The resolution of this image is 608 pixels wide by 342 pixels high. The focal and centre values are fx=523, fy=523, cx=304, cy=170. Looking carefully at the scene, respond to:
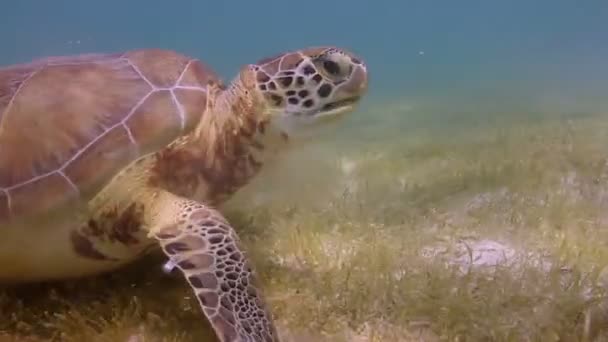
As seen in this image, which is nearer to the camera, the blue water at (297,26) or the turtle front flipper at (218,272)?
the turtle front flipper at (218,272)

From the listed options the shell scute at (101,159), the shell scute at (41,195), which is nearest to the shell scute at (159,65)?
the shell scute at (101,159)

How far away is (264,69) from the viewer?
3363 millimetres

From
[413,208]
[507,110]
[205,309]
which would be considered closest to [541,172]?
[413,208]

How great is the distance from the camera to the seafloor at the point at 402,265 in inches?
102

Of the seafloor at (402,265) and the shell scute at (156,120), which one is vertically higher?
the shell scute at (156,120)

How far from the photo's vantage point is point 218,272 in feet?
8.20

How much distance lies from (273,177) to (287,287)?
0.95 metres

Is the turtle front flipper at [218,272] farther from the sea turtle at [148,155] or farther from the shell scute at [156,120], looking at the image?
the shell scute at [156,120]

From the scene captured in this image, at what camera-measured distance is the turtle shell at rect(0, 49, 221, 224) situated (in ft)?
9.37

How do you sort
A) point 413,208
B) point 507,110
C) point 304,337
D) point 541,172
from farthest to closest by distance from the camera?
1. point 507,110
2. point 541,172
3. point 413,208
4. point 304,337

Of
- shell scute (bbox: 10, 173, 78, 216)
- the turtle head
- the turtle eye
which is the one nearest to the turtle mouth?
the turtle head

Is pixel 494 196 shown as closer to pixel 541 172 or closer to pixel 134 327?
pixel 541 172

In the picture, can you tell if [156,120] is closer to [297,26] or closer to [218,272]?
[218,272]

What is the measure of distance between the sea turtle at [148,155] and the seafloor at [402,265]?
29cm
